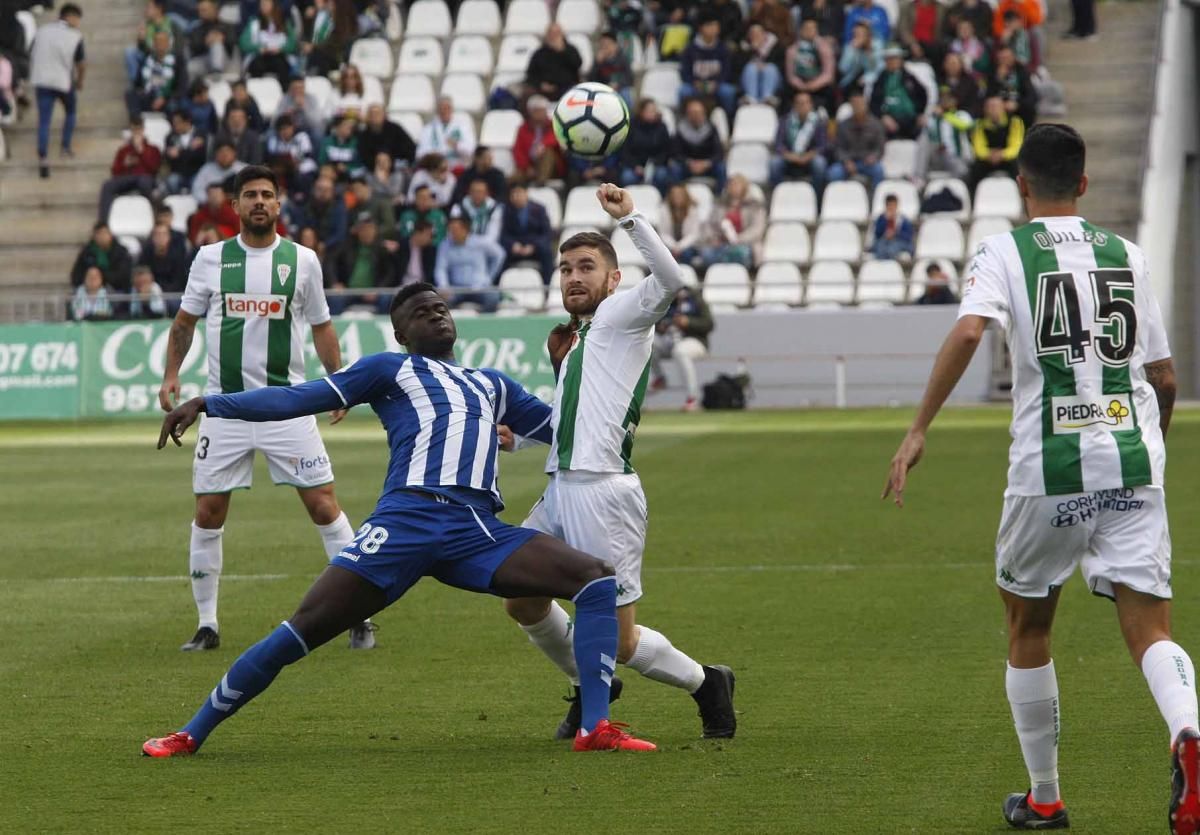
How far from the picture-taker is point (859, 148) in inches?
1094

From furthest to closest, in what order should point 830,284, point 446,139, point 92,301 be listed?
1. point 446,139
2. point 830,284
3. point 92,301

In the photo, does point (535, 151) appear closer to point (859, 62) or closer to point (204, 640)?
point (859, 62)

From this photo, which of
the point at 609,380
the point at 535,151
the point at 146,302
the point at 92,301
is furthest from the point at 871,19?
the point at 609,380

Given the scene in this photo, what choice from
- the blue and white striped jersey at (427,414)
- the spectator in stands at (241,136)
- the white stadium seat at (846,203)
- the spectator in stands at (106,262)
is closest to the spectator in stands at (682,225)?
the white stadium seat at (846,203)

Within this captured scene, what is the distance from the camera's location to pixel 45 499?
52.4 ft

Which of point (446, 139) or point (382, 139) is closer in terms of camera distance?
point (382, 139)

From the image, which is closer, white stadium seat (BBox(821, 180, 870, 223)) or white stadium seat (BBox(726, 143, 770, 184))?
white stadium seat (BBox(821, 180, 870, 223))

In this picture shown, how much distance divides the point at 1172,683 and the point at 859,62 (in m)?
24.2

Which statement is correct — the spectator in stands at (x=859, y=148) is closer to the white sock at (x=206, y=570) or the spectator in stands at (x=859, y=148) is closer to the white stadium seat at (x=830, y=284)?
the white stadium seat at (x=830, y=284)

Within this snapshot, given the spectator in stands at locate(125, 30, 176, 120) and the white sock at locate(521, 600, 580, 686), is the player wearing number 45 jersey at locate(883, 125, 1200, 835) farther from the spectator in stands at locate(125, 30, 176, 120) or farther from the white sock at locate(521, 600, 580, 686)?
the spectator in stands at locate(125, 30, 176, 120)

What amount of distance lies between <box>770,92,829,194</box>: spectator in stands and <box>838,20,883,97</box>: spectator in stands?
774mm

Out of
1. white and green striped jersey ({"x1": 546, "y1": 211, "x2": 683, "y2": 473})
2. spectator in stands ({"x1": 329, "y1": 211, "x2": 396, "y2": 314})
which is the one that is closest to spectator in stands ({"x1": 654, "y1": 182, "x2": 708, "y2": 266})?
spectator in stands ({"x1": 329, "y1": 211, "x2": 396, "y2": 314})

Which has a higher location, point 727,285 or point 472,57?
point 472,57

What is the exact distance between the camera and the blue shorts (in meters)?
6.46
